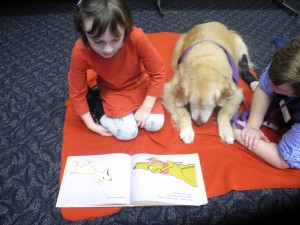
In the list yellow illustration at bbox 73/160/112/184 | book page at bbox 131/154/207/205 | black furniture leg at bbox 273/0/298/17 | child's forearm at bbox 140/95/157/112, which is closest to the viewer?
book page at bbox 131/154/207/205

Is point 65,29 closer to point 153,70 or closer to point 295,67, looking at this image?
point 153,70

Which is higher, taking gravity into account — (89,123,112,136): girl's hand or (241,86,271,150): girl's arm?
(241,86,271,150): girl's arm

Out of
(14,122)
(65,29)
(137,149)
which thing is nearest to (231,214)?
(137,149)

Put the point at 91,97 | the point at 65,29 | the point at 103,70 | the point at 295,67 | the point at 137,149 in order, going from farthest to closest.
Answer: the point at 65,29 → the point at 91,97 → the point at 137,149 → the point at 103,70 → the point at 295,67

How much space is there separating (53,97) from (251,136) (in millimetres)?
1757

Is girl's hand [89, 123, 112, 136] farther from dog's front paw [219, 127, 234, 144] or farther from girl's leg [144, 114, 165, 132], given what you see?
dog's front paw [219, 127, 234, 144]

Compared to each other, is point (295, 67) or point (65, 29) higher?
point (295, 67)

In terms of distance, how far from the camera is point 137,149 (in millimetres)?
2002

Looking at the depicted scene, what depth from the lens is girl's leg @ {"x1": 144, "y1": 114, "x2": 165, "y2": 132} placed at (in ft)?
6.77

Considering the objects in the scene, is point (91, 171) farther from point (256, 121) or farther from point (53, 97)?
point (256, 121)

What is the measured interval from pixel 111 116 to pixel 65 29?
219 cm

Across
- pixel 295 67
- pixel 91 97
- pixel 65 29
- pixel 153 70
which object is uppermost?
pixel 295 67

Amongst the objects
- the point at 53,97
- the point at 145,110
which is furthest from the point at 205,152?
the point at 53,97

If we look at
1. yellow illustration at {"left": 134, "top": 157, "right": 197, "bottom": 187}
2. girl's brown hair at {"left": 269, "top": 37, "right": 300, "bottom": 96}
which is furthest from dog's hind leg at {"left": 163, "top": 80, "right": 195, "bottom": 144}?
girl's brown hair at {"left": 269, "top": 37, "right": 300, "bottom": 96}
